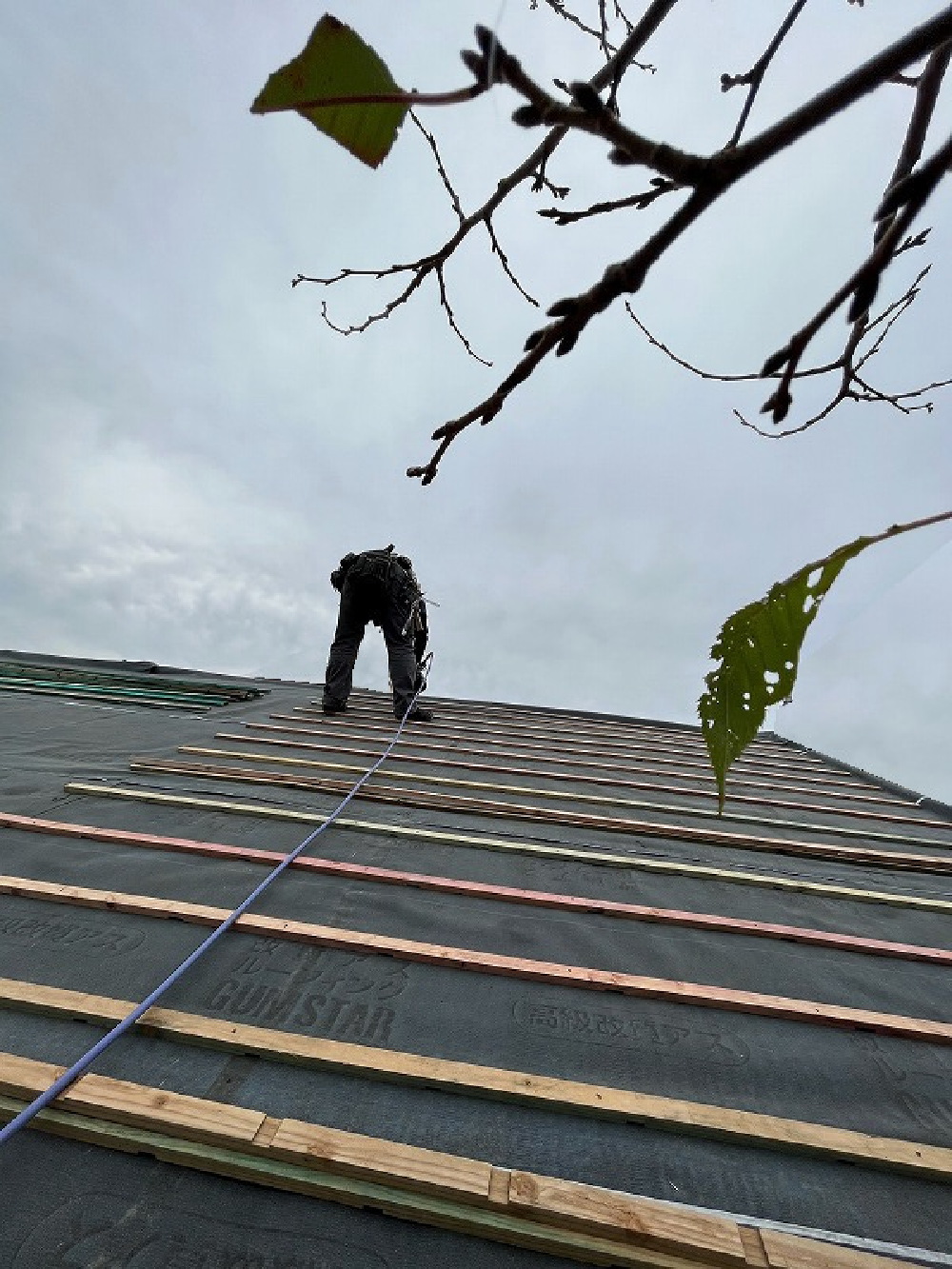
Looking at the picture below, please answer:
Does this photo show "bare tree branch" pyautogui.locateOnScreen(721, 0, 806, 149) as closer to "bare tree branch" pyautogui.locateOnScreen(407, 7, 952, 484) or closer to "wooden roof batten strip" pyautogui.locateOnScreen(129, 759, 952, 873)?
"bare tree branch" pyautogui.locateOnScreen(407, 7, 952, 484)

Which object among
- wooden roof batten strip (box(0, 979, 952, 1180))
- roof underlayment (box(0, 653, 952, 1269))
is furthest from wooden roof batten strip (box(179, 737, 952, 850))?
wooden roof batten strip (box(0, 979, 952, 1180))

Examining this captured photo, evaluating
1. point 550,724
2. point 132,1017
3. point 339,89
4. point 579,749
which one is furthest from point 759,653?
point 550,724

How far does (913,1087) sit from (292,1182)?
4.21ft

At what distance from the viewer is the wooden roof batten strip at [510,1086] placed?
3.89 feet

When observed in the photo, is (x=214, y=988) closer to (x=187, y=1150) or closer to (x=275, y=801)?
(x=187, y=1150)

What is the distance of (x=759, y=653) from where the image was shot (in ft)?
1.98

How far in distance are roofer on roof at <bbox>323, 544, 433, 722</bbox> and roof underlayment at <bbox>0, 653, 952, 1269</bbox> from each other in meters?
2.23

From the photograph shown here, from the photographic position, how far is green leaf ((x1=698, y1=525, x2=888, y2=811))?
578 mm

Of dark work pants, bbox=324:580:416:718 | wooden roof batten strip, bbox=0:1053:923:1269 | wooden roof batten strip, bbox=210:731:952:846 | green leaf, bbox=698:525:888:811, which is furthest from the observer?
dark work pants, bbox=324:580:416:718

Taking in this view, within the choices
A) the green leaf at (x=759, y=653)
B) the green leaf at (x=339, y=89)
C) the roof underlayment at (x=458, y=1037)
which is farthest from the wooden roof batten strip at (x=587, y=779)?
the green leaf at (x=339, y=89)

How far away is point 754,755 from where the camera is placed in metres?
5.53

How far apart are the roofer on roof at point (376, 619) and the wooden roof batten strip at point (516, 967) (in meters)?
3.31

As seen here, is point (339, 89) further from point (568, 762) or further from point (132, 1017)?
point (568, 762)

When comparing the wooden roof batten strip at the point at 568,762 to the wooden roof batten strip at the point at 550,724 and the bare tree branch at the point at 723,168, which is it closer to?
the wooden roof batten strip at the point at 550,724
